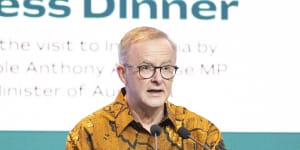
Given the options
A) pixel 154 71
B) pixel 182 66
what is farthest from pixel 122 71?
pixel 182 66

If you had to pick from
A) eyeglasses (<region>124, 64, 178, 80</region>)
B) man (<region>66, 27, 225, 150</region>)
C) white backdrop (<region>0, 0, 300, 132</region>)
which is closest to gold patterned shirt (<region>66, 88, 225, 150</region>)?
man (<region>66, 27, 225, 150</region>)

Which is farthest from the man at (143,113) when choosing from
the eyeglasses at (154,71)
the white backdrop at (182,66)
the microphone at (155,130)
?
the white backdrop at (182,66)

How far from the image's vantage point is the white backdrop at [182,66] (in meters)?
3.41

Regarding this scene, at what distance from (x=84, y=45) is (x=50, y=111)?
1.06 feet

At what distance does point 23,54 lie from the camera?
3.40 m

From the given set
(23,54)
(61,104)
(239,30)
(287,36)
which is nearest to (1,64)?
(23,54)

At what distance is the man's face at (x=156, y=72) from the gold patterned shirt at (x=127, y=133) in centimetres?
10

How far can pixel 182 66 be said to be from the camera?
3.48 metres

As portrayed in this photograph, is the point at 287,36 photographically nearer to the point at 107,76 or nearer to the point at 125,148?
the point at 107,76

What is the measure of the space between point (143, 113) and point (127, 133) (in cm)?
8

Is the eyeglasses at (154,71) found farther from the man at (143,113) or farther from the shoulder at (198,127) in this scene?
the shoulder at (198,127)

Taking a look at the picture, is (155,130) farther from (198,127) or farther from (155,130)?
(198,127)

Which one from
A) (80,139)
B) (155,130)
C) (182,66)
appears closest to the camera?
(155,130)

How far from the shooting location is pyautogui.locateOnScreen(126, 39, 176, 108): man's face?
2.41 meters
